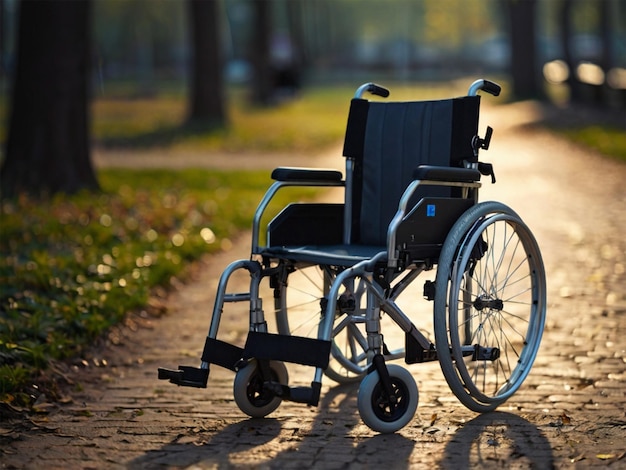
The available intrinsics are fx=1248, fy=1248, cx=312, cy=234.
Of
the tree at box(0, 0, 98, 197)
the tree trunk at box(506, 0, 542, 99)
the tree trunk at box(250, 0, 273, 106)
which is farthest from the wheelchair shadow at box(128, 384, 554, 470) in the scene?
the tree trunk at box(250, 0, 273, 106)

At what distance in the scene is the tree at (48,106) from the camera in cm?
1306

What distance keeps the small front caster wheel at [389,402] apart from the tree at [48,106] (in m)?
8.72

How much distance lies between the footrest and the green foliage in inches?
33.1

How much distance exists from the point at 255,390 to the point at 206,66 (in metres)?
20.7

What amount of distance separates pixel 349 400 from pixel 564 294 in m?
2.83

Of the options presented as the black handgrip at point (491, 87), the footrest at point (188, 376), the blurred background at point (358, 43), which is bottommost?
the footrest at point (188, 376)

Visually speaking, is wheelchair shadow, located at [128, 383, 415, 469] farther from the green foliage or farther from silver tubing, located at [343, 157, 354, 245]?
the green foliage

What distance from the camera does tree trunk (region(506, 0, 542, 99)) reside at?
108 feet

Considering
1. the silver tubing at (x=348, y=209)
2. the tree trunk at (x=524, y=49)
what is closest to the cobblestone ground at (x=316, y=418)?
the silver tubing at (x=348, y=209)

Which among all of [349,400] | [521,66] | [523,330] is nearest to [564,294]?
[523,330]

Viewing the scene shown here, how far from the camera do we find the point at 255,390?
16.8ft

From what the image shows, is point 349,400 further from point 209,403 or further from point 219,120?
point 219,120

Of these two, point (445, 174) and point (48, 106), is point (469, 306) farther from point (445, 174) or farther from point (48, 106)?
point (48, 106)

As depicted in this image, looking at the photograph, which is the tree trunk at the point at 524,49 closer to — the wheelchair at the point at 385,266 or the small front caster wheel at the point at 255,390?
the wheelchair at the point at 385,266
